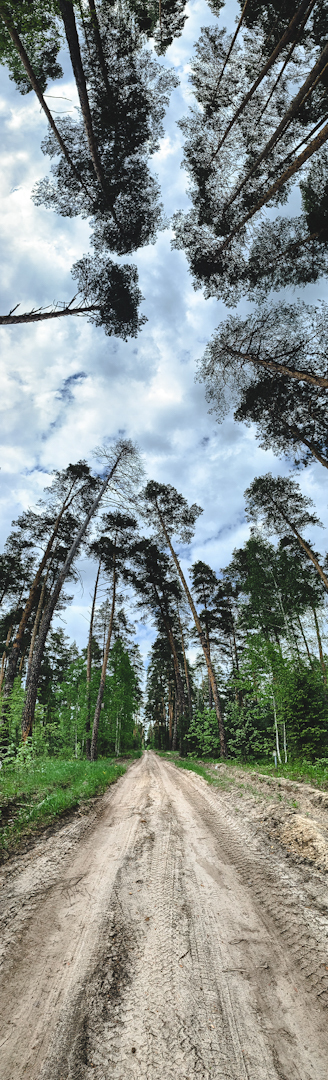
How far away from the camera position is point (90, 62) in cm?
731

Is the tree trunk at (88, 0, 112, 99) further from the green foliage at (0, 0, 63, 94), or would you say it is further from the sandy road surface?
the sandy road surface

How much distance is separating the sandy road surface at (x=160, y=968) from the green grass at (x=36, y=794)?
0.94m

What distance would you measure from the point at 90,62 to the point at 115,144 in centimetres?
122

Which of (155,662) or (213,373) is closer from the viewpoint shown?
(213,373)

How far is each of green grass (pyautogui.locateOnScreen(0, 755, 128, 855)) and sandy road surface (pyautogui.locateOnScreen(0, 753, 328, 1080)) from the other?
94 centimetres

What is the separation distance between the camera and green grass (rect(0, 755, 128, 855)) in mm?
5262

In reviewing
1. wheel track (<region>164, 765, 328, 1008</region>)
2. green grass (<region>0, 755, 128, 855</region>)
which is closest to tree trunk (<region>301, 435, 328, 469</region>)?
wheel track (<region>164, 765, 328, 1008</region>)

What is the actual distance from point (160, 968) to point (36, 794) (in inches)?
220

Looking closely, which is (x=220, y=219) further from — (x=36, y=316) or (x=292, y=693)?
(x=292, y=693)

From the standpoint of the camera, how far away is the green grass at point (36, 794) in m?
5.26

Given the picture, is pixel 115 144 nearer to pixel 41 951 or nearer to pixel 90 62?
pixel 90 62

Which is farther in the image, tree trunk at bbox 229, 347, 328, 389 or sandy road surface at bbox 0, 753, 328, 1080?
tree trunk at bbox 229, 347, 328, 389

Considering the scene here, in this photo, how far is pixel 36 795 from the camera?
Result: 6.98 metres

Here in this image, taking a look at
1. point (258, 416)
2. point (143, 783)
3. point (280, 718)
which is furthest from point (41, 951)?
point (258, 416)
